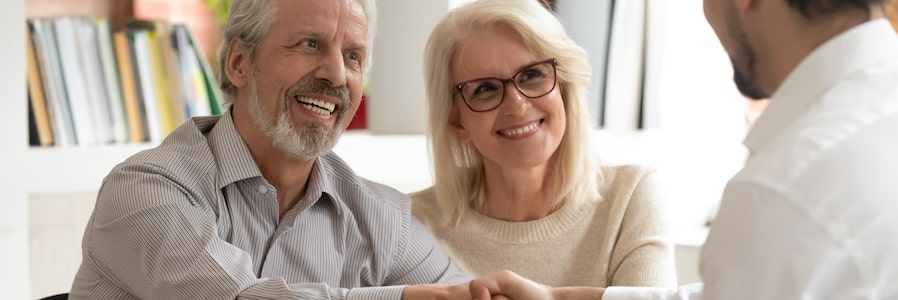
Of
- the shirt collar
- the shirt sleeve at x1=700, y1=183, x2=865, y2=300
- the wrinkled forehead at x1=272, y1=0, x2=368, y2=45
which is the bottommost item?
the shirt sleeve at x1=700, y1=183, x2=865, y2=300

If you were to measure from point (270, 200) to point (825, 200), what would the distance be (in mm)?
1266

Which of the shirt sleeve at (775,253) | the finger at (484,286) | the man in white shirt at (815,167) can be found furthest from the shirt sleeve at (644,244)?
the shirt sleeve at (775,253)

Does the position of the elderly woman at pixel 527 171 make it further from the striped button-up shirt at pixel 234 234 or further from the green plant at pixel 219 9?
the green plant at pixel 219 9

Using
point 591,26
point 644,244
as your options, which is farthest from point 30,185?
point 591,26

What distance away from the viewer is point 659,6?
12.2 feet

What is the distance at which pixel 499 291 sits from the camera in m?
2.02

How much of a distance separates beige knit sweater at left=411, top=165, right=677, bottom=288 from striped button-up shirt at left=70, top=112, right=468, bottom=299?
0.38 ft

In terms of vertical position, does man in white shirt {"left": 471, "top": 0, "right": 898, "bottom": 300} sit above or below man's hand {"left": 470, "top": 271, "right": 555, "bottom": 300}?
above

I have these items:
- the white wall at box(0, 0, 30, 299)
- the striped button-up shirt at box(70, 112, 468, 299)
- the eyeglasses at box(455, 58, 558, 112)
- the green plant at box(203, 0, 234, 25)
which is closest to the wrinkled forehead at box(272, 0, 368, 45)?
the striped button-up shirt at box(70, 112, 468, 299)

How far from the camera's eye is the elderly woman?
2.32 meters

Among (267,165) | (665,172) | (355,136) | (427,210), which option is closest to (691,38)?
(665,172)

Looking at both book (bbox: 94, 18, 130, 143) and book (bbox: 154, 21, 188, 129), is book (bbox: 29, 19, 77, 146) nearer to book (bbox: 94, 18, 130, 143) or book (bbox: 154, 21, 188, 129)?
book (bbox: 94, 18, 130, 143)

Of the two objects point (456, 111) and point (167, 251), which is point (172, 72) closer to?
point (456, 111)

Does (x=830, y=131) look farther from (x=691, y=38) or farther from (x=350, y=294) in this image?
(x=691, y=38)
